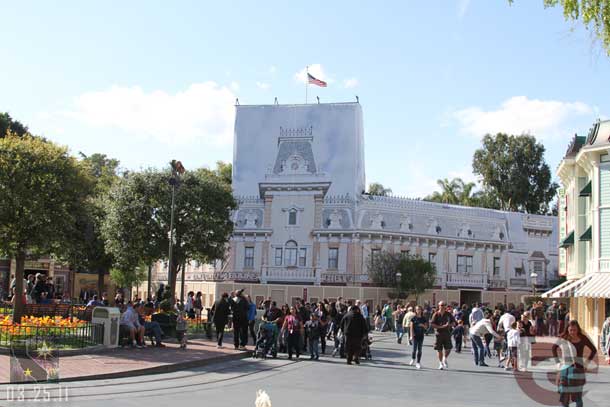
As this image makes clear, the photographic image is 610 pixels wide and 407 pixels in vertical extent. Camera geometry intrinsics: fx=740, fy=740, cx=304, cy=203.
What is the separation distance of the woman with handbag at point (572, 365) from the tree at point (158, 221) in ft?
86.9

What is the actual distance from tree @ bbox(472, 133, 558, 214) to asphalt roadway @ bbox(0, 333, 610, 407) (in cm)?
5055

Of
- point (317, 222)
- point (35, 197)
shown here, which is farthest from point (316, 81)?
point (35, 197)

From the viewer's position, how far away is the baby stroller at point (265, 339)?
21.6 meters

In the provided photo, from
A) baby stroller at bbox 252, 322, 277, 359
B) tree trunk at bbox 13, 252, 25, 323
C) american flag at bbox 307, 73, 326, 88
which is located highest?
american flag at bbox 307, 73, 326, 88

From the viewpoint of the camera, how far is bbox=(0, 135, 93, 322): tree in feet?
77.7

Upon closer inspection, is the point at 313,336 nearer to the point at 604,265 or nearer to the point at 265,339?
the point at 265,339

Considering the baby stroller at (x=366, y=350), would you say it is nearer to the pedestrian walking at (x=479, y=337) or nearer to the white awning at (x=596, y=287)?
the pedestrian walking at (x=479, y=337)

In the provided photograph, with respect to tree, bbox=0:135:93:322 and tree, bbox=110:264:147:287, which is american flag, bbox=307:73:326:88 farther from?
tree, bbox=0:135:93:322

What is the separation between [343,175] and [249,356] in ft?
108

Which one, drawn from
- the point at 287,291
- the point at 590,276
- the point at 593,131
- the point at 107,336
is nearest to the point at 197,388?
the point at 107,336

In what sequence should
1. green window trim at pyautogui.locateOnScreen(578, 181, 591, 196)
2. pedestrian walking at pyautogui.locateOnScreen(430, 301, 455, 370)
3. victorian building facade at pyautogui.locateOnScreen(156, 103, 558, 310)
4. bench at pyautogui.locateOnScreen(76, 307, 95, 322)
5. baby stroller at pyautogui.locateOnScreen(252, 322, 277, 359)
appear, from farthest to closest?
1. victorian building facade at pyautogui.locateOnScreen(156, 103, 558, 310)
2. green window trim at pyautogui.locateOnScreen(578, 181, 591, 196)
3. bench at pyautogui.locateOnScreen(76, 307, 95, 322)
4. baby stroller at pyautogui.locateOnScreen(252, 322, 277, 359)
5. pedestrian walking at pyautogui.locateOnScreen(430, 301, 455, 370)

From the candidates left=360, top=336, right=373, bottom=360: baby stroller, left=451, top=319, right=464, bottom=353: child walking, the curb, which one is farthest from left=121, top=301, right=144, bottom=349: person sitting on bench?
left=451, top=319, right=464, bottom=353: child walking

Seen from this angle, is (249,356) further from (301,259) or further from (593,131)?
(301,259)

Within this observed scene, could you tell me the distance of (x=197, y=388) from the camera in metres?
14.7
